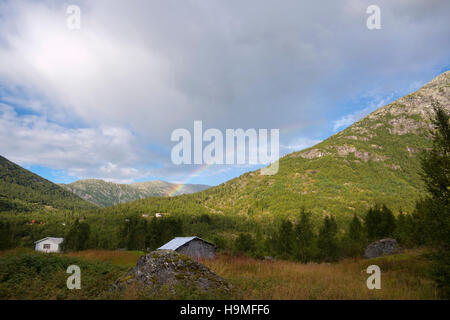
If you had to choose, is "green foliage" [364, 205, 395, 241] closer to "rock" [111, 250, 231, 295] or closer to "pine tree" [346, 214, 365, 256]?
"pine tree" [346, 214, 365, 256]

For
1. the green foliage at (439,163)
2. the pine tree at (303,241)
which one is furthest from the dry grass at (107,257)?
the pine tree at (303,241)

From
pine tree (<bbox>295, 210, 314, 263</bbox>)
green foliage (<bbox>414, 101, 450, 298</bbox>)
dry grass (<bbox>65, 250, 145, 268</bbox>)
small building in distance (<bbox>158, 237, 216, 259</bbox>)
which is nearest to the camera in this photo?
green foliage (<bbox>414, 101, 450, 298</bbox>)

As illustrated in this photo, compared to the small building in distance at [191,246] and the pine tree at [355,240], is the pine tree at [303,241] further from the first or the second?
the small building in distance at [191,246]

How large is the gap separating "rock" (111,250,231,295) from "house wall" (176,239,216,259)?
93.8ft

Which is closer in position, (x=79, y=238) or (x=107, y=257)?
(x=107, y=257)

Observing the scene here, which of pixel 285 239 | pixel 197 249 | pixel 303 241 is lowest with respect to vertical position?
pixel 285 239

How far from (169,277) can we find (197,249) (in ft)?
106

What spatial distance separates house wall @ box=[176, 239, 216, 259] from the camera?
33656 millimetres

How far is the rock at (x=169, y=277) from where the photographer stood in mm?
5762

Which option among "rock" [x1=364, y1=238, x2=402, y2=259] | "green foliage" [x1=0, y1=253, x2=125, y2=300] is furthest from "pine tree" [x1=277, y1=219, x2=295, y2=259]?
"green foliage" [x1=0, y1=253, x2=125, y2=300]

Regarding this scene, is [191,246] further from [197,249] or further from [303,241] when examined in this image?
[303,241]

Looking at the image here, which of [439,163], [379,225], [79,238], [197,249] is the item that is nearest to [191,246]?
[197,249]

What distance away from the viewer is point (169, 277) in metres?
6.12
